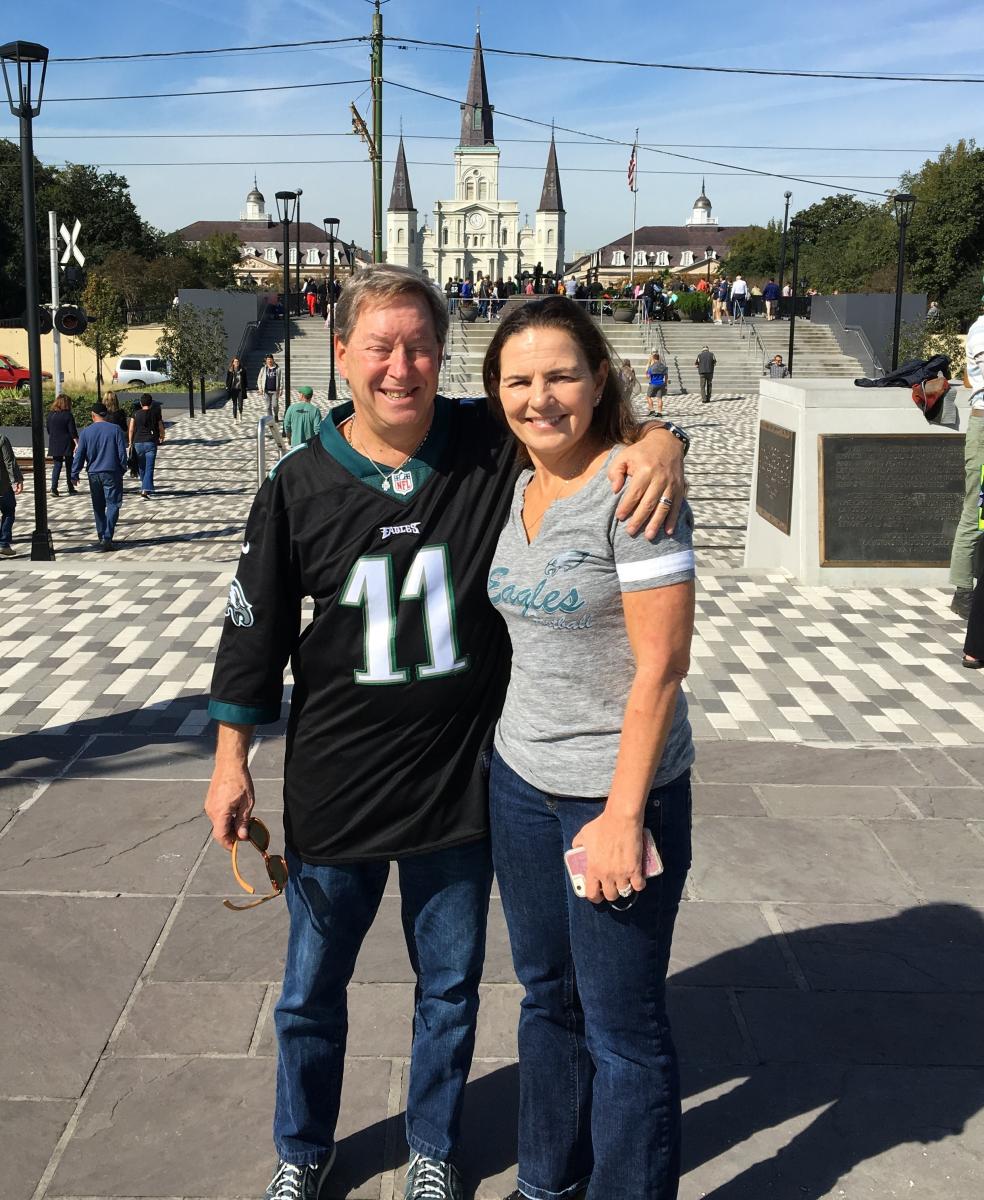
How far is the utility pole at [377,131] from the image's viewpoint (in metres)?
21.2

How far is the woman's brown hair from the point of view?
211 centimetres

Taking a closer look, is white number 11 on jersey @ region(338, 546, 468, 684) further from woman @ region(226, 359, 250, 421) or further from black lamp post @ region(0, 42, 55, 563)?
woman @ region(226, 359, 250, 421)

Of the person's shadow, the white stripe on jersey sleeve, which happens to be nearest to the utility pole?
the person's shadow

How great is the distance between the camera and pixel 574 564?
2.04 m

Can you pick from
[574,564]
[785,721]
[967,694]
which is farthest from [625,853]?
[967,694]

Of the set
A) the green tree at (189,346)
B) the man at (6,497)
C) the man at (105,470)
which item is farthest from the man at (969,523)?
the green tree at (189,346)

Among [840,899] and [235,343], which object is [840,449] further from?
[235,343]

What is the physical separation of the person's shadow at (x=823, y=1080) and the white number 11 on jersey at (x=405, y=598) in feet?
3.62

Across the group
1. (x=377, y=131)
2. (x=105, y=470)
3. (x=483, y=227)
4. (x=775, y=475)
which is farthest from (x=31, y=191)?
(x=483, y=227)

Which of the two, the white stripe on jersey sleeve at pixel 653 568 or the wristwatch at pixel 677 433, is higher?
the wristwatch at pixel 677 433

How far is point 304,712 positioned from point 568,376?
2.77 feet

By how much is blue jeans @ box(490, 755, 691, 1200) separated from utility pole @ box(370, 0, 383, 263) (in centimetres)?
1988

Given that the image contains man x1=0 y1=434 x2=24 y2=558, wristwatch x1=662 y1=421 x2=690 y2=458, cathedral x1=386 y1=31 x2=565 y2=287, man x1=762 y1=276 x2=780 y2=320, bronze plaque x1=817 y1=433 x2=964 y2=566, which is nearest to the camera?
wristwatch x1=662 y1=421 x2=690 y2=458

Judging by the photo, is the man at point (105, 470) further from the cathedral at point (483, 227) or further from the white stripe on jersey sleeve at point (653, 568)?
the cathedral at point (483, 227)
